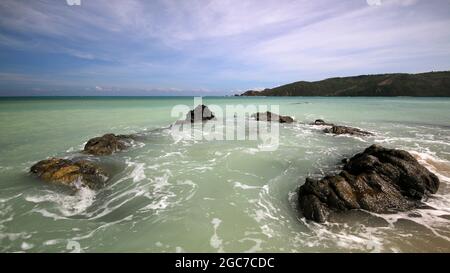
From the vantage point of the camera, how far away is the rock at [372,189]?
25.1 ft

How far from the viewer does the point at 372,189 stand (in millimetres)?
8227

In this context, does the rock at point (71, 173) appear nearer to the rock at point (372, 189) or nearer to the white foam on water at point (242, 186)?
the white foam on water at point (242, 186)

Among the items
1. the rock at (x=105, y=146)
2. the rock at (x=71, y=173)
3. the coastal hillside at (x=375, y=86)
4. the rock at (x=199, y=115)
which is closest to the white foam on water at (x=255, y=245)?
the rock at (x=71, y=173)

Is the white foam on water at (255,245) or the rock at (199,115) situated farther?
the rock at (199,115)

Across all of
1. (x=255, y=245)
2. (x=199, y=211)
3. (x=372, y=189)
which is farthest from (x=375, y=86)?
(x=255, y=245)

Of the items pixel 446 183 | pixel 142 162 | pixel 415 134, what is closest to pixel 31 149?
pixel 142 162

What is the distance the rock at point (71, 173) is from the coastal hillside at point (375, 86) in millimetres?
131873

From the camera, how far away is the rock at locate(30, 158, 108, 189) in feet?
32.1

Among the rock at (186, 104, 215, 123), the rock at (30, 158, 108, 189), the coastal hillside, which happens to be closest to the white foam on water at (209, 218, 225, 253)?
the rock at (30, 158, 108, 189)

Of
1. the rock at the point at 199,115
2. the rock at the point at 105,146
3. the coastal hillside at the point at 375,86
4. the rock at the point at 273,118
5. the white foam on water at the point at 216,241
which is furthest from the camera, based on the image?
the coastal hillside at the point at 375,86

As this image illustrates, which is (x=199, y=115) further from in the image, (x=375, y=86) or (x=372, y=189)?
(x=375, y=86)

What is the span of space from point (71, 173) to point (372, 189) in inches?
432

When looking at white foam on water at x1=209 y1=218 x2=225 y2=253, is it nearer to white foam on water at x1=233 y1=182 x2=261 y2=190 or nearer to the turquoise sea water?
the turquoise sea water

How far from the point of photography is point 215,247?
6.31 metres
